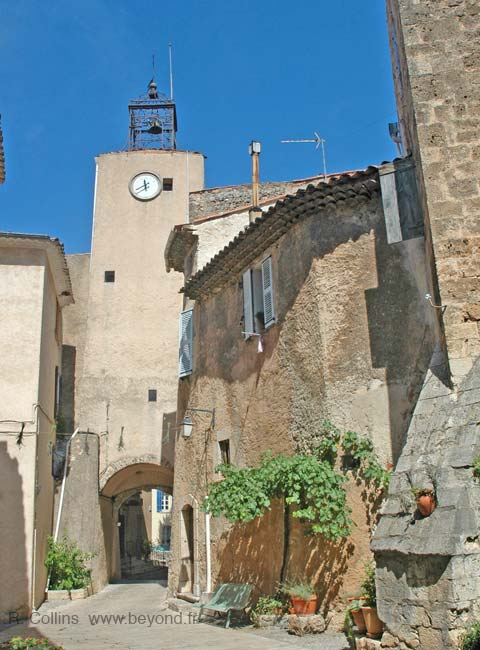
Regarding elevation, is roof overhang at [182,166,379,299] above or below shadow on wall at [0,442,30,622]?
above

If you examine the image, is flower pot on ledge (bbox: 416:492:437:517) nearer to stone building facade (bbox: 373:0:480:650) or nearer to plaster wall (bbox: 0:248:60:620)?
stone building facade (bbox: 373:0:480:650)

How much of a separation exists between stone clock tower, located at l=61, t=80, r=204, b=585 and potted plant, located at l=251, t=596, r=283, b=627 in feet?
30.6

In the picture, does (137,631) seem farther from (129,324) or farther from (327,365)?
(129,324)

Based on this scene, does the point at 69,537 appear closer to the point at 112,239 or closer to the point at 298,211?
the point at 112,239

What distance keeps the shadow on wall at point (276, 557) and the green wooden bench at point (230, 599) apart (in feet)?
0.98

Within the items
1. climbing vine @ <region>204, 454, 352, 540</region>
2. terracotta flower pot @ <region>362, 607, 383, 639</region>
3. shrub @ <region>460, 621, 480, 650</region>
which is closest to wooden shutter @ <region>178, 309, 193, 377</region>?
climbing vine @ <region>204, 454, 352, 540</region>

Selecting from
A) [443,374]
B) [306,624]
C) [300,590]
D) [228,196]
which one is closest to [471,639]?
[443,374]

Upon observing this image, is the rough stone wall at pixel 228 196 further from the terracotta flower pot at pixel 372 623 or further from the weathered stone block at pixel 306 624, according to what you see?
the terracotta flower pot at pixel 372 623

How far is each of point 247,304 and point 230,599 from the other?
17.8 ft

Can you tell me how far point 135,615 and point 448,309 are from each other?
9.57 meters

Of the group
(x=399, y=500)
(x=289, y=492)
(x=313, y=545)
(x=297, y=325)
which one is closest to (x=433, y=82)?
(x=297, y=325)

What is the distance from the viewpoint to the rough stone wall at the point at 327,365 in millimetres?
9820

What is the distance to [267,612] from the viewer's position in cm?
1038

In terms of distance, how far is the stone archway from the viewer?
19.4 metres
